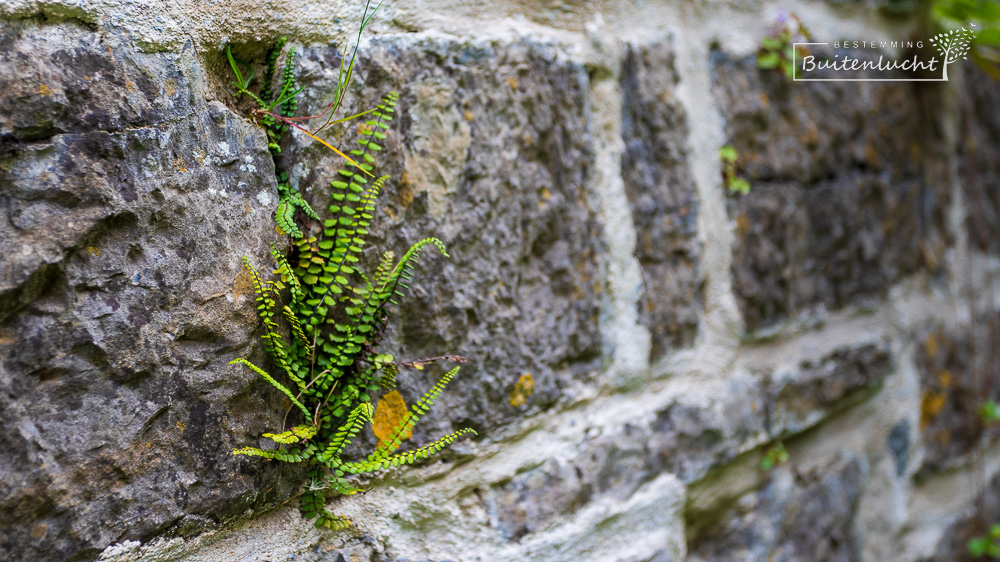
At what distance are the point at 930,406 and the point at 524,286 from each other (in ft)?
3.55

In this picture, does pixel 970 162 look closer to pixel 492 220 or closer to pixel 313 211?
pixel 492 220

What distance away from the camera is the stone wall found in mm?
495

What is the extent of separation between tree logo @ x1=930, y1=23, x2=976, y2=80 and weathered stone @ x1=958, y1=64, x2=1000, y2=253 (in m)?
0.15

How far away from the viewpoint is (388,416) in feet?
2.16

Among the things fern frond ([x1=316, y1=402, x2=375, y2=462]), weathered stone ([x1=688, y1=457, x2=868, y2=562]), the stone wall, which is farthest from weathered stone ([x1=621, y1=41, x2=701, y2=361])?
fern frond ([x1=316, y1=402, x2=375, y2=462])

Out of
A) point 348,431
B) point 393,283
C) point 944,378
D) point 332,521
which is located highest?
point 393,283

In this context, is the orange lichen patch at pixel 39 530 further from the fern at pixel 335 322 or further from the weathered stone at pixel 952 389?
the weathered stone at pixel 952 389

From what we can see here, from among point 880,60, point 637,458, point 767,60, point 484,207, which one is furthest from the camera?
point 880,60

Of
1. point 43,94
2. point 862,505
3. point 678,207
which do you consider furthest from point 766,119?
point 43,94

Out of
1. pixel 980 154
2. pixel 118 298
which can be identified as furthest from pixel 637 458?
pixel 980 154

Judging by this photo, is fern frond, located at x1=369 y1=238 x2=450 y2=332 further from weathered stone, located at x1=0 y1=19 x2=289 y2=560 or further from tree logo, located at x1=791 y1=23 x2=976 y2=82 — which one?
tree logo, located at x1=791 y1=23 x2=976 y2=82

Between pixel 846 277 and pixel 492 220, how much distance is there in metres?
0.80

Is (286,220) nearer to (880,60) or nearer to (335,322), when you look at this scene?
(335,322)

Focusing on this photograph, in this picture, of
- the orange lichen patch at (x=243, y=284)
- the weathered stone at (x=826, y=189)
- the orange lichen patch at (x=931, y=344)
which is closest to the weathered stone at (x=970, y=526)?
the orange lichen patch at (x=931, y=344)
